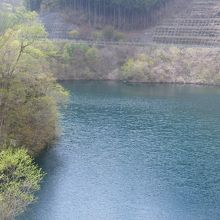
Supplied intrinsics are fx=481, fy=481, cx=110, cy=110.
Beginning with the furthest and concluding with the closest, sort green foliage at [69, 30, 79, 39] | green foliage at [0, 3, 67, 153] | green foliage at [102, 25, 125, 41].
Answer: green foliage at [102, 25, 125, 41] → green foliage at [69, 30, 79, 39] → green foliage at [0, 3, 67, 153]

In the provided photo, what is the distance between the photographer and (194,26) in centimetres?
15538

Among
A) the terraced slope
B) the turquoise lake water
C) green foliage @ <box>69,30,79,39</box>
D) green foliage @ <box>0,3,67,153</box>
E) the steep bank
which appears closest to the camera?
the turquoise lake water

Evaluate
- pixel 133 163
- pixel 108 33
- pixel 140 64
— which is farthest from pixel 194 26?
pixel 133 163

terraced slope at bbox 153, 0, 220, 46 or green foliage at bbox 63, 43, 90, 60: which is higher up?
terraced slope at bbox 153, 0, 220, 46

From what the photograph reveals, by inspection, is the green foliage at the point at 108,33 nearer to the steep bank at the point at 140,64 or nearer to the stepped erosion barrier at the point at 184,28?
the stepped erosion barrier at the point at 184,28

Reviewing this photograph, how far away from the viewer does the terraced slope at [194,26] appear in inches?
5974

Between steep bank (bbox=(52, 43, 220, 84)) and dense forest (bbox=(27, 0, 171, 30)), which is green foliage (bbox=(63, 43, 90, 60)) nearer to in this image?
steep bank (bbox=(52, 43, 220, 84))

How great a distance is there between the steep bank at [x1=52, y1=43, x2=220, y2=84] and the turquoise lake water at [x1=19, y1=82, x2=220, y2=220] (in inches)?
1265

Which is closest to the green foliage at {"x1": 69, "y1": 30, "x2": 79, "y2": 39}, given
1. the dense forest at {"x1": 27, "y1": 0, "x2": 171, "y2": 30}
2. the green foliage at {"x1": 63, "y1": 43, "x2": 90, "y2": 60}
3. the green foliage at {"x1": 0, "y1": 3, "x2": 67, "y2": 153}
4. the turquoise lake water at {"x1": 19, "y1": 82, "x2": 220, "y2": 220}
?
the green foliage at {"x1": 63, "y1": 43, "x2": 90, "y2": 60}

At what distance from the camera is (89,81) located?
143 metres

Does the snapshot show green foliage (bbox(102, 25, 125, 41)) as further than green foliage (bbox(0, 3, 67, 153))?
Yes

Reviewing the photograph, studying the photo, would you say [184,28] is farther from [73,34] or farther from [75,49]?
[75,49]

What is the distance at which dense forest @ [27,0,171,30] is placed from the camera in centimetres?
16038

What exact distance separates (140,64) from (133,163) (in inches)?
3053
